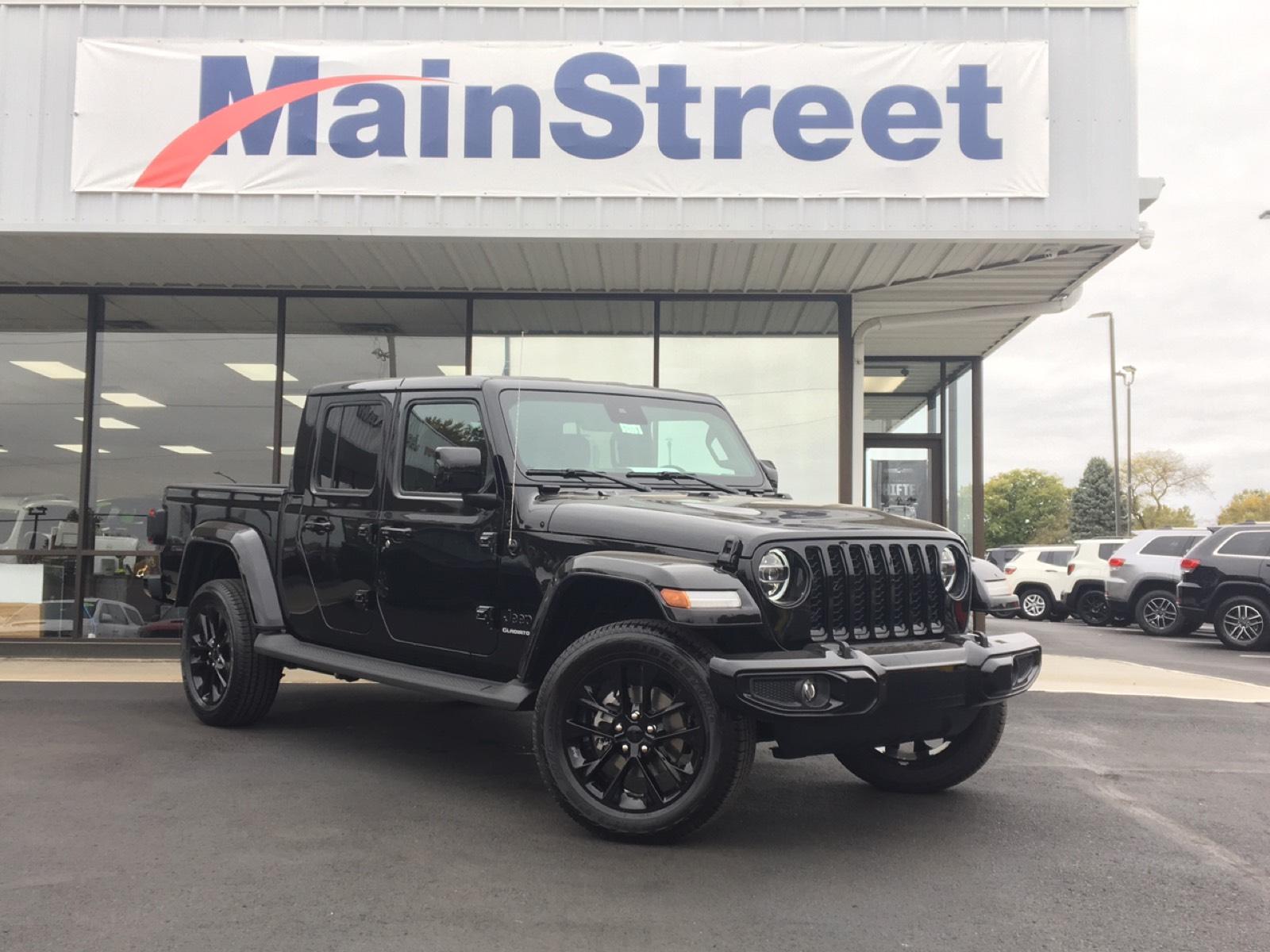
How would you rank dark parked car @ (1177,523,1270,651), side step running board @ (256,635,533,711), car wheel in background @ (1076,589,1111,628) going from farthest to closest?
car wheel in background @ (1076,589,1111,628) → dark parked car @ (1177,523,1270,651) → side step running board @ (256,635,533,711)

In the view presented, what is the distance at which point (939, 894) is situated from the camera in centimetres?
388

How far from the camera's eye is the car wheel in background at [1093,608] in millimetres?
19750

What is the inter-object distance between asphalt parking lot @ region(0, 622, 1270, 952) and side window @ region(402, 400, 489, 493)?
149 centimetres

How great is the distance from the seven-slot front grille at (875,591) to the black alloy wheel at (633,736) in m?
0.63

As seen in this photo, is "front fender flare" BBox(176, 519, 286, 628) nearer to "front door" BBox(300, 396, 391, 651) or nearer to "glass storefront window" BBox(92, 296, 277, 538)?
"front door" BBox(300, 396, 391, 651)

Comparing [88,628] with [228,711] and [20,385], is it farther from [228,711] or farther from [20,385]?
[228,711]

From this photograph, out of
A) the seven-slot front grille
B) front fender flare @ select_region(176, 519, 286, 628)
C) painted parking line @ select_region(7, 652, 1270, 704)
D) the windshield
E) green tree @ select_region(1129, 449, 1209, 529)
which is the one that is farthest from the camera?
green tree @ select_region(1129, 449, 1209, 529)

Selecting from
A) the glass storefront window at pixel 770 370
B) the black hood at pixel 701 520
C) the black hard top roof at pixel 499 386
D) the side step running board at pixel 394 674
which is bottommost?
the side step running board at pixel 394 674

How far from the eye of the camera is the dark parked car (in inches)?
591

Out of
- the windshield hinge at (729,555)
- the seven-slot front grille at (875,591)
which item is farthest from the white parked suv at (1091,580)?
the windshield hinge at (729,555)

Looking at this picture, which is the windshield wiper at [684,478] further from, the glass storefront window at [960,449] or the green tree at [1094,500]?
the green tree at [1094,500]

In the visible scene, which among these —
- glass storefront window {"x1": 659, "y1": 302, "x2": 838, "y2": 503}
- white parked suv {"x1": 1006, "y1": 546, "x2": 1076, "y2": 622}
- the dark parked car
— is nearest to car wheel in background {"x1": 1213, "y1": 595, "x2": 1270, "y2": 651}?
the dark parked car

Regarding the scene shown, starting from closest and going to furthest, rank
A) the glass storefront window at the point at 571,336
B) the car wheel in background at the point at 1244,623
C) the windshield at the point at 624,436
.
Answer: the windshield at the point at 624,436 < the glass storefront window at the point at 571,336 < the car wheel in background at the point at 1244,623

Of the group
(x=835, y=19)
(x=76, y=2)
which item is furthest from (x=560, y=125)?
(x=76, y=2)
